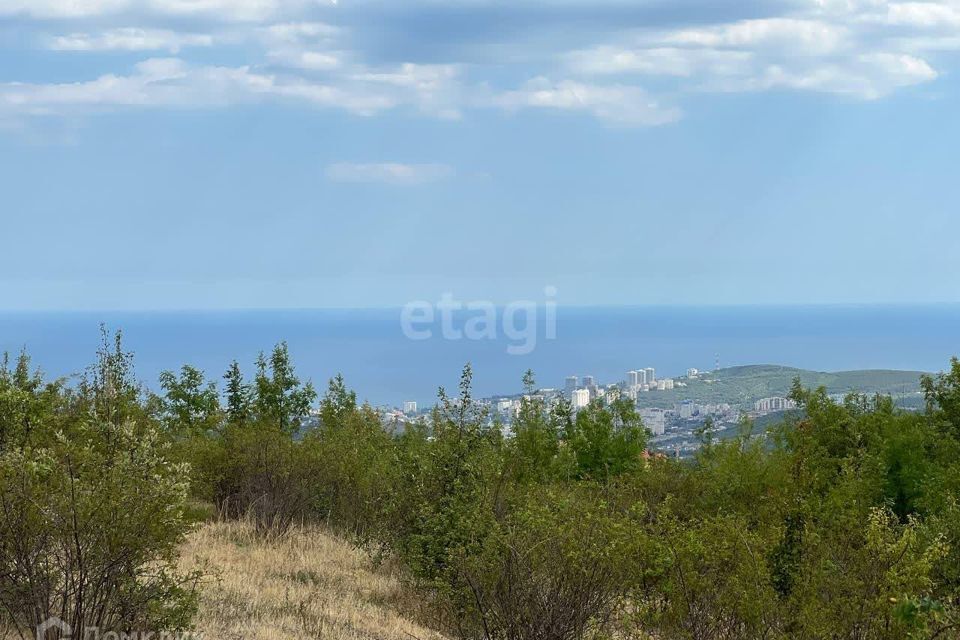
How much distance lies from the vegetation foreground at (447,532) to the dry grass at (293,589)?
0.05 meters

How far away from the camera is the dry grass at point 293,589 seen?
9984mm

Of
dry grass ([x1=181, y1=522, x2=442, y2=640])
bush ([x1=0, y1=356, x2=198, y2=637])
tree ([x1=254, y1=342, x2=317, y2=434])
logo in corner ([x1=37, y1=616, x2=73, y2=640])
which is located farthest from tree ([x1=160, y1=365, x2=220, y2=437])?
logo in corner ([x1=37, y1=616, x2=73, y2=640])

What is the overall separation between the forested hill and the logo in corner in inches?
2712

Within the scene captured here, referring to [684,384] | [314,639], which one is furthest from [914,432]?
[684,384]

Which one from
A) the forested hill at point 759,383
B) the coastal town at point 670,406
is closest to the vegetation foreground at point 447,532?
the coastal town at point 670,406

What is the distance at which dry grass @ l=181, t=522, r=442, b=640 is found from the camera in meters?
9.98

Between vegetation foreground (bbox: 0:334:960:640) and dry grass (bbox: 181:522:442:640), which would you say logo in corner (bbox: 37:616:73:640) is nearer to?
vegetation foreground (bbox: 0:334:960:640)

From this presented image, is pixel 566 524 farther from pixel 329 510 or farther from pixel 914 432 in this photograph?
pixel 914 432

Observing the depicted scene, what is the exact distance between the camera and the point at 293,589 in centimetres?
1177

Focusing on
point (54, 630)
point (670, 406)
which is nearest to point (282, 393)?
point (54, 630)

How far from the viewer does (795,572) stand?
9414 millimetres

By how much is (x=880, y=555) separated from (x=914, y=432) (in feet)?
45.6

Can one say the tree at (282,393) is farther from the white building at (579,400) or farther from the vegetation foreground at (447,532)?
the white building at (579,400)

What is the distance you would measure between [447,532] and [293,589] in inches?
77.7
